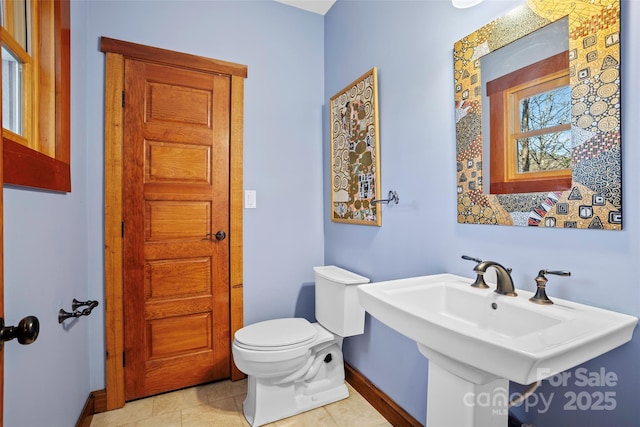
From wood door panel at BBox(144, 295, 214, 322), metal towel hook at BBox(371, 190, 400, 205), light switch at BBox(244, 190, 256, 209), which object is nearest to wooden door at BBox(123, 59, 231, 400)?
wood door panel at BBox(144, 295, 214, 322)

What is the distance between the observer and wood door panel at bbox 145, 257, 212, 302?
188 cm

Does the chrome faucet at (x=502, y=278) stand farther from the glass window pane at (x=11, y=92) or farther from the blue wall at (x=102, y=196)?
the glass window pane at (x=11, y=92)

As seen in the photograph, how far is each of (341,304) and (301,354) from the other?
0.34m

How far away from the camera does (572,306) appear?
912 mm

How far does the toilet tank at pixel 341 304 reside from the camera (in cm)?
176

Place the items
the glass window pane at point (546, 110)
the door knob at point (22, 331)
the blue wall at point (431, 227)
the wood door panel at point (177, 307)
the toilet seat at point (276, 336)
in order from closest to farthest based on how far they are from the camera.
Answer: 1. the door knob at point (22, 331)
2. the blue wall at point (431, 227)
3. the glass window pane at point (546, 110)
4. the toilet seat at point (276, 336)
5. the wood door panel at point (177, 307)

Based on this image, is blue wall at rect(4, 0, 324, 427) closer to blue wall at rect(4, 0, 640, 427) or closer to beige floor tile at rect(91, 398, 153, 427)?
blue wall at rect(4, 0, 640, 427)

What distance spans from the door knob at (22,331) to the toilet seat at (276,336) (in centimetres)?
103

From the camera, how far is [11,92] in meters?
1.08

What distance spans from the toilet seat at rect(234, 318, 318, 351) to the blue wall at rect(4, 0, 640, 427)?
1.21ft

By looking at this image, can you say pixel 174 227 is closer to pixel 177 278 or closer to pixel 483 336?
pixel 177 278

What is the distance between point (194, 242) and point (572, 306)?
185 centimetres

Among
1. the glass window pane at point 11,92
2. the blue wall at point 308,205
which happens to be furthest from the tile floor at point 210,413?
the glass window pane at point 11,92

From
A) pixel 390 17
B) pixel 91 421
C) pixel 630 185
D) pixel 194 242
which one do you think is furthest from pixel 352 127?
pixel 91 421
